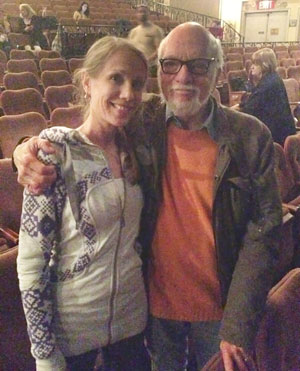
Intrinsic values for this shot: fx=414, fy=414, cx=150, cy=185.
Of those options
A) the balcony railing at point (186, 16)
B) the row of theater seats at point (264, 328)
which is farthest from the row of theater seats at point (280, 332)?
the balcony railing at point (186, 16)

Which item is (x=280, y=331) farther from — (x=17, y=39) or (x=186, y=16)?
(x=186, y=16)

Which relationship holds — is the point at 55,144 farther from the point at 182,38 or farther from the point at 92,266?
the point at 182,38

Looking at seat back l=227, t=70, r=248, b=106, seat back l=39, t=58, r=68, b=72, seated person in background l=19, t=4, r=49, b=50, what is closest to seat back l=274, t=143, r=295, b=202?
seat back l=227, t=70, r=248, b=106

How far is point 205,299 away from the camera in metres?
1.21

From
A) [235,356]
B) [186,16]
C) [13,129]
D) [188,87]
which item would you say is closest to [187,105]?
[188,87]

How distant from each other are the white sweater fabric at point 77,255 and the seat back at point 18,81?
4539 mm

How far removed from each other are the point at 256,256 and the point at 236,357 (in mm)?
267

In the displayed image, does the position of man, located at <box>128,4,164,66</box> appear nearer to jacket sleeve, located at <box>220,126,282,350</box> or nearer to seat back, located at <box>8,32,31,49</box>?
jacket sleeve, located at <box>220,126,282,350</box>

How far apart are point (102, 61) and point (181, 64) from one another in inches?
9.8

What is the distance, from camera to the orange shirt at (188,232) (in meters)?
1.15

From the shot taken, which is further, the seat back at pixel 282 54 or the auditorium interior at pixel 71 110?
the seat back at pixel 282 54

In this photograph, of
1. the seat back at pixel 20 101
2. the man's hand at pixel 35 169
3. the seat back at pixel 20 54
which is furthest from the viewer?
the seat back at pixel 20 54

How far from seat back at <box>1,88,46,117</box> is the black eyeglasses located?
11.1 feet

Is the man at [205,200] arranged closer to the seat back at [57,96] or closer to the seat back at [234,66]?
the seat back at [57,96]
